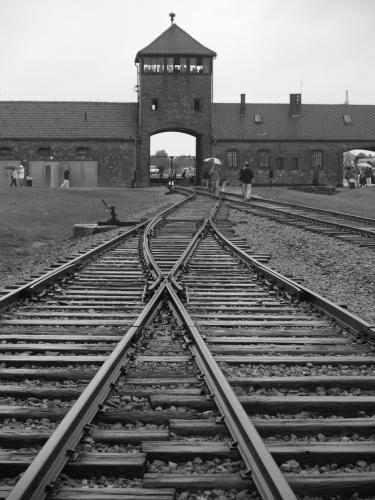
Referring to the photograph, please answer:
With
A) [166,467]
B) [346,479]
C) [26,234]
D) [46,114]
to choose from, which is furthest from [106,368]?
[46,114]

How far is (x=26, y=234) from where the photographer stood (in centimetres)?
1631

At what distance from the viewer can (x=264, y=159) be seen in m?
58.4

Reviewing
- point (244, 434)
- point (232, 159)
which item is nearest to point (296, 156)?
point (232, 159)

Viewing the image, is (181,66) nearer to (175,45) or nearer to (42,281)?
(175,45)

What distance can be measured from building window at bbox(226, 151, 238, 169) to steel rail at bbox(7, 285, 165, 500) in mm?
53060

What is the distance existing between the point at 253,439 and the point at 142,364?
1.75m

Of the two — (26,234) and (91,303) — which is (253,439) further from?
(26,234)

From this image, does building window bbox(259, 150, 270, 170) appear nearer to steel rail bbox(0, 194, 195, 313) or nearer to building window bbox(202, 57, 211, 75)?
building window bbox(202, 57, 211, 75)

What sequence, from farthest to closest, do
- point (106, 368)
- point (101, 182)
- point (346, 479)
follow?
point (101, 182), point (106, 368), point (346, 479)

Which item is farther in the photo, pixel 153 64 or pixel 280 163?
pixel 280 163

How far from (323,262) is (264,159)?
48189 mm

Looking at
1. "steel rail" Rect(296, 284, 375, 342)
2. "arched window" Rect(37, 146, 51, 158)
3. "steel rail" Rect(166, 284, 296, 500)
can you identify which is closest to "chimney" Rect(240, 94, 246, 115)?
"arched window" Rect(37, 146, 51, 158)

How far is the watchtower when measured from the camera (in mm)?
55344

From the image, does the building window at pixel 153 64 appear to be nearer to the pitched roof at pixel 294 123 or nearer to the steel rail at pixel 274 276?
the pitched roof at pixel 294 123
